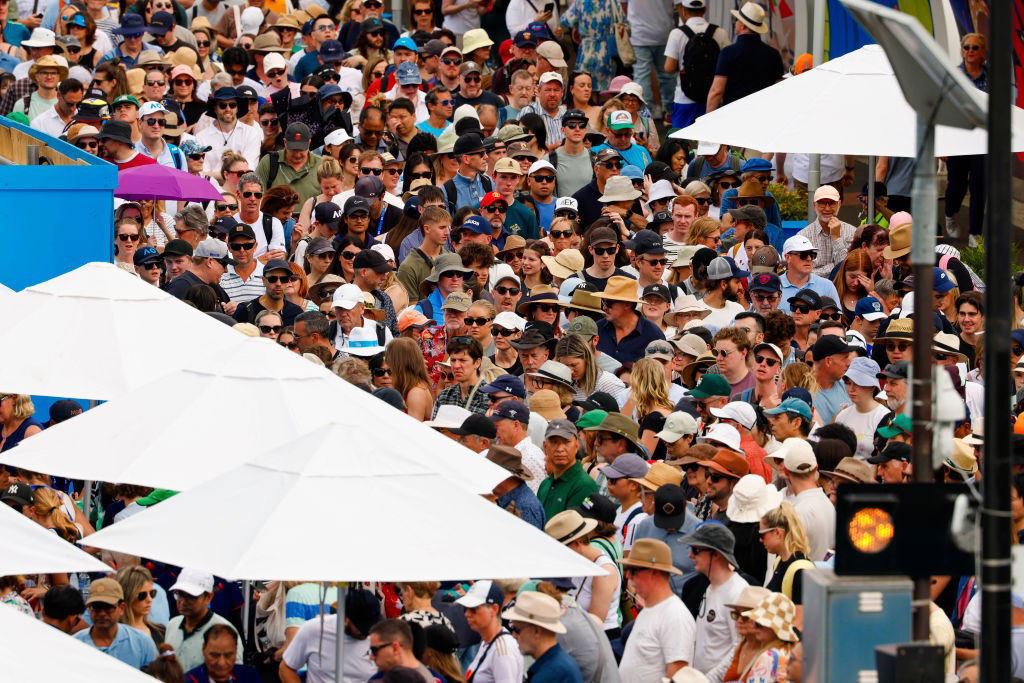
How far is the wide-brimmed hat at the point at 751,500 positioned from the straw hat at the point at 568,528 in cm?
74

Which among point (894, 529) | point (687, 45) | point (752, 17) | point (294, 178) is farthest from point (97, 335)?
point (687, 45)

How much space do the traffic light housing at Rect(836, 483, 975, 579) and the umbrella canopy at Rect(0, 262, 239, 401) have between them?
214 inches

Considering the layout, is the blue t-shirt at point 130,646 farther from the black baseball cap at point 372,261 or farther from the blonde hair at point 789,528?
the black baseball cap at point 372,261

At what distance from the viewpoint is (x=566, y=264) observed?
49.3 ft

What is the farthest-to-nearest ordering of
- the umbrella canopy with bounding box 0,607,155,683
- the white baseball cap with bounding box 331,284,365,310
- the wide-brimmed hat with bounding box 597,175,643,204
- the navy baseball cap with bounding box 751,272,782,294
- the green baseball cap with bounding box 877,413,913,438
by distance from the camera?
the wide-brimmed hat with bounding box 597,175,643,204 < the navy baseball cap with bounding box 751,272,782,294 < the white baseball cap with bounding box 331,284,365,310 < the green baseball cap with bounding box 877,413,913,438 < the umbrella canopy with bounding box 0,607,155,683

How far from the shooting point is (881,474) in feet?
34.8

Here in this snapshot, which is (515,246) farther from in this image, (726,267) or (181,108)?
(181,108)

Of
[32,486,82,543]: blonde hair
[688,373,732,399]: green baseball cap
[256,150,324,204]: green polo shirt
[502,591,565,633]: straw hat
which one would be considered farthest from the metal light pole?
[256,150,324,204]: green polo shirt

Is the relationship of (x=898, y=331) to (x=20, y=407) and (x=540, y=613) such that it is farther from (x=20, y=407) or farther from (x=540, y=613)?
(x=20, y=407)

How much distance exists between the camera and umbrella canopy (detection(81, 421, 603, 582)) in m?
7.40

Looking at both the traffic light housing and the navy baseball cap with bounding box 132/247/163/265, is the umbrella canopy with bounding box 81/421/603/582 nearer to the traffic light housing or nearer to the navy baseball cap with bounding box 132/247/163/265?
the traffic light housing

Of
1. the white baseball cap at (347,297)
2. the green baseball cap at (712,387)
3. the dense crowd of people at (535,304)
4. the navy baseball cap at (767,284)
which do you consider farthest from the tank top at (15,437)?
the navy baseball cap at (767,284)

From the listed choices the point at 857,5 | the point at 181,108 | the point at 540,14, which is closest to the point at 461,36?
the point at 540,14

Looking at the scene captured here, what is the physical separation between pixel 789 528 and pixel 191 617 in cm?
295
